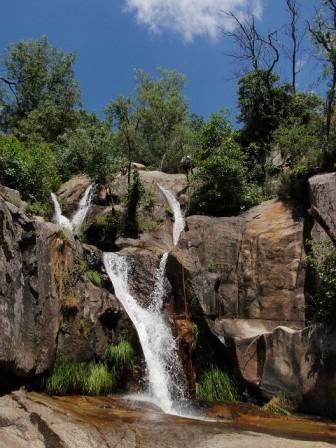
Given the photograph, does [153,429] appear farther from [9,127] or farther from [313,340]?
[9,127]

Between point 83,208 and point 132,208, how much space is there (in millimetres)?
3276

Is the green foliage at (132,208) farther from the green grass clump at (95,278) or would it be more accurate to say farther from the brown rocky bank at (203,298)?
the green grass clump at (95,278)

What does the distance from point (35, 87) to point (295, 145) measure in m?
28.2

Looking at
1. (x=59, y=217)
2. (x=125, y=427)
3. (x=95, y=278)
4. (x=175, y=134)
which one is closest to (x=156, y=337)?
(x=95, y=278)

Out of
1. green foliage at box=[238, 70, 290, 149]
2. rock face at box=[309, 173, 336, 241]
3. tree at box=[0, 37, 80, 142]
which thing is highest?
tree at box=[0, 37, 80, 142]

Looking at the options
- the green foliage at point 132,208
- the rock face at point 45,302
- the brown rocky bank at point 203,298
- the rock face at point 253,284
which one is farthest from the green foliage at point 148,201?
the rock face at point 45,302

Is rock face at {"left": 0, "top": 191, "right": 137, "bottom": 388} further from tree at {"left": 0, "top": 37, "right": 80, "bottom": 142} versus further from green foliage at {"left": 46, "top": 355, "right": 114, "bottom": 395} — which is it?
tree at {"left": 0, "top": 37, "right": 80, "bottom": 142}

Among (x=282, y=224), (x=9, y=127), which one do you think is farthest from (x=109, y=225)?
(x=9, y=127)

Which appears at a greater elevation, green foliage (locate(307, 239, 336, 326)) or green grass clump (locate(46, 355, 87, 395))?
green foliage (locate(307, 239, 336, 326))

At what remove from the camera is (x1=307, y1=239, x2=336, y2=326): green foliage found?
1102cm

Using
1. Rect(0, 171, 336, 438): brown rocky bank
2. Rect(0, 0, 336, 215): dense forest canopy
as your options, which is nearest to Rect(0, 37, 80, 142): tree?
Rect(0, 0, 336, 215): dense forest canopy

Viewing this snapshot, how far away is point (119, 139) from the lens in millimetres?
36688

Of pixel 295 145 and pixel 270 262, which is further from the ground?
pixel 295 145

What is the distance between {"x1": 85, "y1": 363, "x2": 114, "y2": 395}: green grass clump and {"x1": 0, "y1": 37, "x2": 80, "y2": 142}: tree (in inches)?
1166
